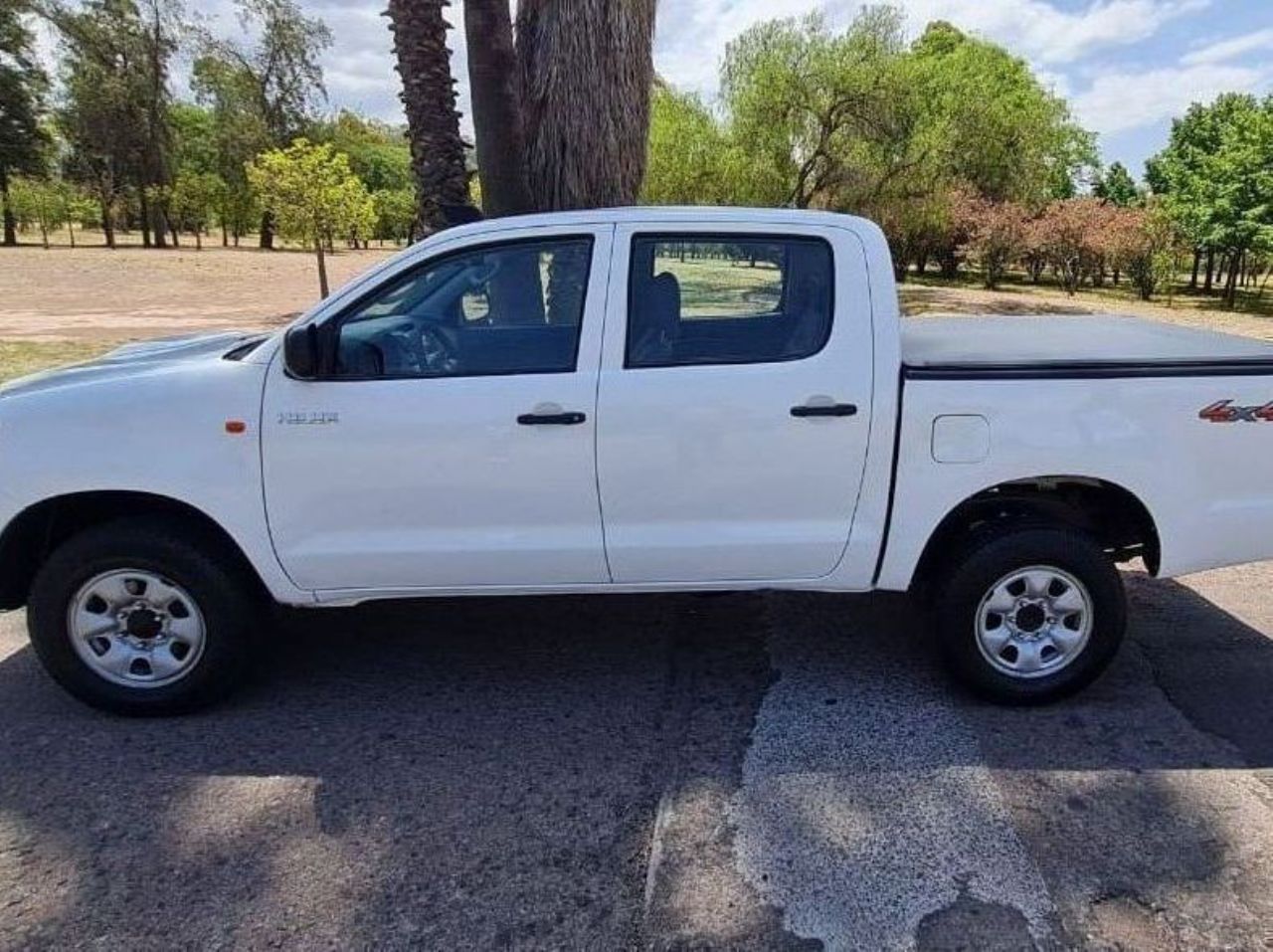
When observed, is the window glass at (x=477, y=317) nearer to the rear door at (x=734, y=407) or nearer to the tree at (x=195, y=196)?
the rear door at (x=734, y=407)

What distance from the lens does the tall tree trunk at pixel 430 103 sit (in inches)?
311

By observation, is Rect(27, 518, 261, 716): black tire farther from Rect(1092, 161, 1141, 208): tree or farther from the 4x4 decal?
Rect(1092, 161, 1141, 208): tree

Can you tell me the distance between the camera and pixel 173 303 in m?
21.6

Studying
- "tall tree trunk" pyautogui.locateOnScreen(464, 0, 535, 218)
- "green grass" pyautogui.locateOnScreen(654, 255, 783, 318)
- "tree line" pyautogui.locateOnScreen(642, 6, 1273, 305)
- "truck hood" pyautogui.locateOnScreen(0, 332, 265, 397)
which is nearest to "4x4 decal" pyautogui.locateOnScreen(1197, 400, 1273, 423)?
"green grass" pyautogui.locateOnScreen(654, 255, 783, 318)

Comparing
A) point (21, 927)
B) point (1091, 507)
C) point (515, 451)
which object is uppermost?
point (515, 451)

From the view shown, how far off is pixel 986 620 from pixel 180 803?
2.91 meters

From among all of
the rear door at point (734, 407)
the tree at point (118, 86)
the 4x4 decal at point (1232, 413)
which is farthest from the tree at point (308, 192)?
the tree at point (118, 86)

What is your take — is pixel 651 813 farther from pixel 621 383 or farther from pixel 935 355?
pixel 935 355

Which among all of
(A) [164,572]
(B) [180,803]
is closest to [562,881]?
(B) [180,803]

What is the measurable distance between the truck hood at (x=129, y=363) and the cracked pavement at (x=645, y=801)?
49.0 inches

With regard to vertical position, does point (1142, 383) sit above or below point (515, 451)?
above

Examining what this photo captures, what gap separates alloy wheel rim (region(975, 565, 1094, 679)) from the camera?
336 centimetres

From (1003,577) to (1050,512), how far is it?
1.13 feet

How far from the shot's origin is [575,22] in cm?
739
